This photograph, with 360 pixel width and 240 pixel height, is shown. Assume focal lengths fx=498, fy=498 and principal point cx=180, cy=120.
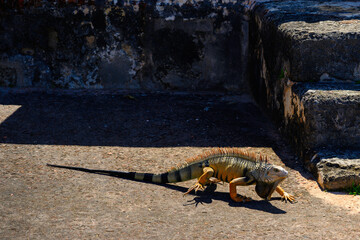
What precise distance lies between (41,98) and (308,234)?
214 inches

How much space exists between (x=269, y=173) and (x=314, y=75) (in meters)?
1.80

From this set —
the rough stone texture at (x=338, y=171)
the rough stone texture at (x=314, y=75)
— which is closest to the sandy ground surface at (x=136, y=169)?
the rough stone texture at (x=338, y=171)

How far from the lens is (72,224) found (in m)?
4.25

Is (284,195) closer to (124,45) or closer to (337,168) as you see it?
(337,168)

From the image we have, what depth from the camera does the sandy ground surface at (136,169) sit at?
427 cm

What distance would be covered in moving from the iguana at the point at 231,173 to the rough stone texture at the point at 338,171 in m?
0.46

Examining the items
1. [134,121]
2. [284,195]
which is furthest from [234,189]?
[134,121]

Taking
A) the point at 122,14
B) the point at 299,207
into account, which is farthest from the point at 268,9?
the point at 299,207

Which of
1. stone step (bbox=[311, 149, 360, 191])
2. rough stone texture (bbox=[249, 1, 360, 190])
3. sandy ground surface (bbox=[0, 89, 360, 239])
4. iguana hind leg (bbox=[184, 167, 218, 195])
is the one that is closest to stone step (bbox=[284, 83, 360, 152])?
rough stone texture (bbox=[249, 1, 360, 190])

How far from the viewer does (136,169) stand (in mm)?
5777

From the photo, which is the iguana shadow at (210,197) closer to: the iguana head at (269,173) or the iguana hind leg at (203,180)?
the iguana hind leg at (203,180)

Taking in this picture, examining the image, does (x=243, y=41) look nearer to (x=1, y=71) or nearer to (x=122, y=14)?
(x=122, y=14)

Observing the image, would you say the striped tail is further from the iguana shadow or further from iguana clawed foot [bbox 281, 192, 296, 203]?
iguana clawed foot [bbox 281, 192, 296, 203]

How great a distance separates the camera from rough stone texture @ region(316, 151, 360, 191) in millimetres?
5160
